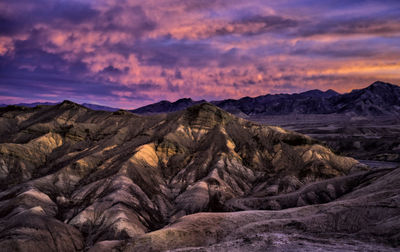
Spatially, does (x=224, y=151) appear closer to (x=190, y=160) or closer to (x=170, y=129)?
(x=190, y=160)

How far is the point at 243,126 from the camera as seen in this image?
96.8m

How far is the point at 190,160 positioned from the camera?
266ft

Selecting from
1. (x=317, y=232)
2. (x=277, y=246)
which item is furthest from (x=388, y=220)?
(x=277, y=246)

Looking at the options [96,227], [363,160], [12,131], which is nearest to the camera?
[96,227]

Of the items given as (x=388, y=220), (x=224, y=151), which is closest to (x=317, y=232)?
(x=388, y=220)

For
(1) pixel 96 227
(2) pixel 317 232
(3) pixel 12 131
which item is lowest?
(1) pixel 96 227

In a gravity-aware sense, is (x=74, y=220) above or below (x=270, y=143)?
below

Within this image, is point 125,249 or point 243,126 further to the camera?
point 243,126

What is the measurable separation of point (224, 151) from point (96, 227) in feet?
136

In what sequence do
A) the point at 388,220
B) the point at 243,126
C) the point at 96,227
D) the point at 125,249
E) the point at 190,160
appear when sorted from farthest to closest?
the point at 243,126 < the point at 190,160 < the point at 96,227 < the point at 125,249 < the point at 388,220

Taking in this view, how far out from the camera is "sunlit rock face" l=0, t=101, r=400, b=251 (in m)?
33.9

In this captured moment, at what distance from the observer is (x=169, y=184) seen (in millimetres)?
72062

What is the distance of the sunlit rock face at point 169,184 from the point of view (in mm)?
33938

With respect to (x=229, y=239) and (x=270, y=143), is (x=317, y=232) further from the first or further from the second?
(x=270, y=143)
